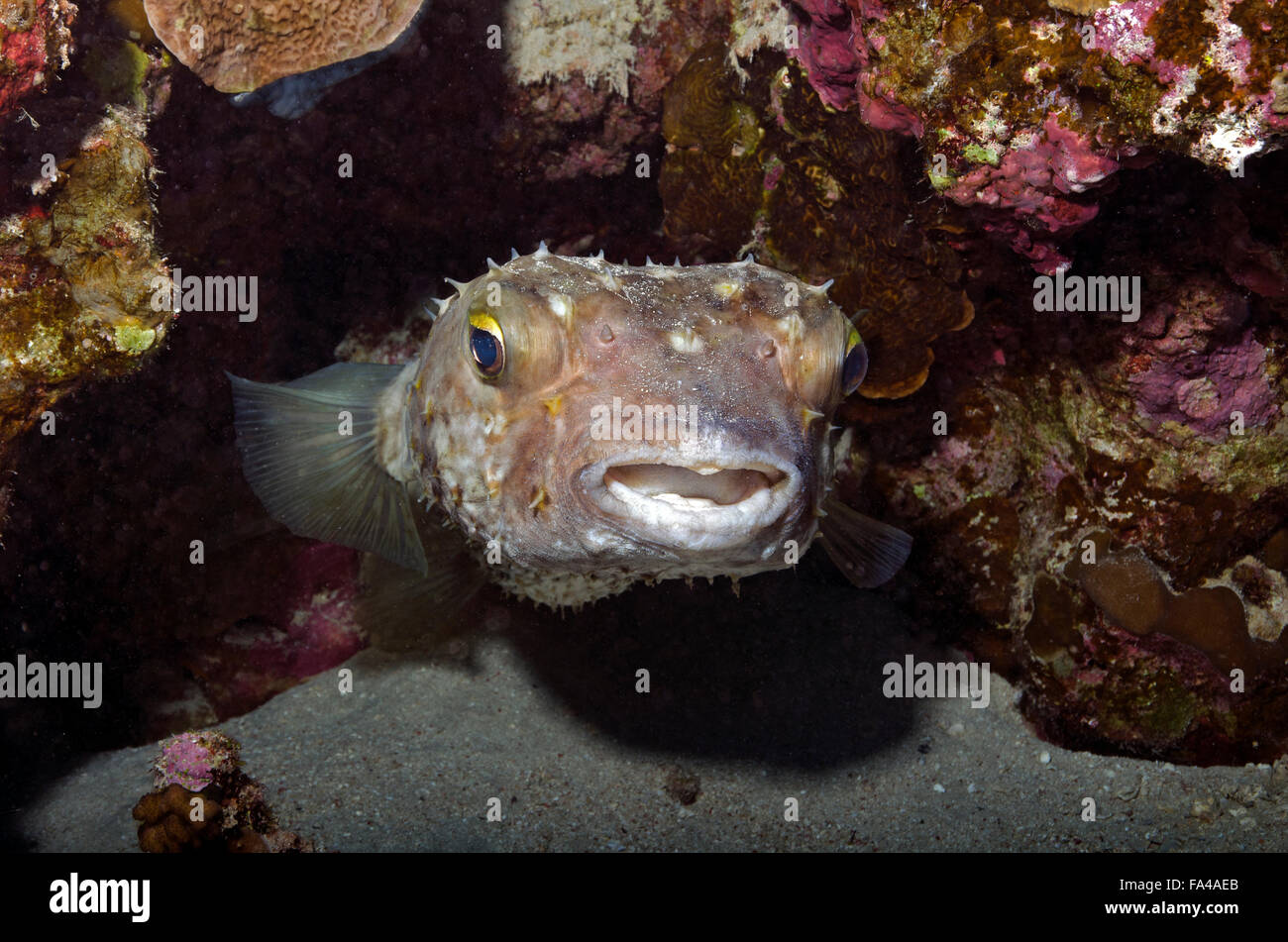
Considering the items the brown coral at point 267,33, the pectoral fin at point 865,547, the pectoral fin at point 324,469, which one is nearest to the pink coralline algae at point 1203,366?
the pectoral fin at point 865,547

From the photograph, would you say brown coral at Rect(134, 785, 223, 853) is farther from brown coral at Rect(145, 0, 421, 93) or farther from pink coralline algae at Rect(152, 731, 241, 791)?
brown coral at Rect(145, 0, 421, 93)

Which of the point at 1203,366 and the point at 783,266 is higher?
the point at 783,266

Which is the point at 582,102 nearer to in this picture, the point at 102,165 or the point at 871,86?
the point at 871,86

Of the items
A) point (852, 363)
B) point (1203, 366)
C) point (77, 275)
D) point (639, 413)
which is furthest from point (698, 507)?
point (1203, 366)

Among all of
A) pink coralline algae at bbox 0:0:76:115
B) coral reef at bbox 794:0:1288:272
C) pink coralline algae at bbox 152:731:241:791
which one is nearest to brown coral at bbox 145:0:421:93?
pink coralline algae at bbox 0:0:76:115

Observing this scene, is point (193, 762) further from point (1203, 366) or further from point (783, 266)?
point (1203, 366)
